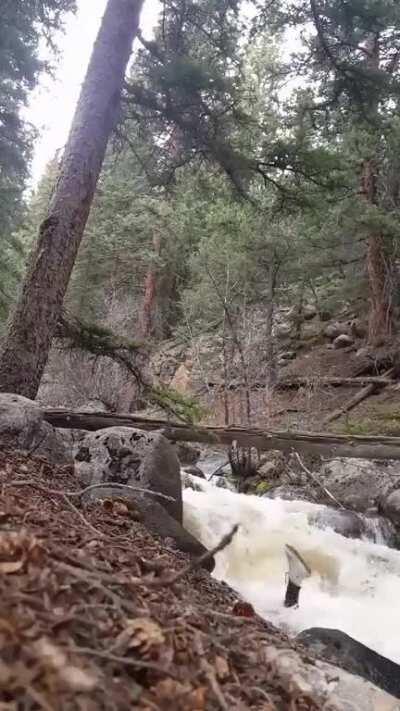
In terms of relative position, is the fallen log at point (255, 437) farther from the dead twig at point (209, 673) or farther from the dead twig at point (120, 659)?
Result: the dead twig at point (120, 659)

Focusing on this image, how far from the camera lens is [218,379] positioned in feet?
64.0

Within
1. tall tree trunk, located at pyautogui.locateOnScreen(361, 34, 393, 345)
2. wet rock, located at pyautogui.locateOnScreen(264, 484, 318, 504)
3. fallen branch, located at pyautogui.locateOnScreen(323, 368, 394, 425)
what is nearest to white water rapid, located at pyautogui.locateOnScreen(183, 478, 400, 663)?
wet rock, located at pyautogui.locateOnScreen(264, 484, 318, 504)

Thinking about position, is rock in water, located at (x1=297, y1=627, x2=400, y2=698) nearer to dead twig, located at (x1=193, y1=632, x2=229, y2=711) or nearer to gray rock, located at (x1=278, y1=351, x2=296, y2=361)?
dead twig, located at (x1=193, y1=632, x2=229, y2=711)

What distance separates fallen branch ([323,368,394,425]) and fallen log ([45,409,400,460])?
6.61m

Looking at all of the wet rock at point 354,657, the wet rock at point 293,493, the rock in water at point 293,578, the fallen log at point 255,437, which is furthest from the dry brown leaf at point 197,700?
the wet rock at point 293,493

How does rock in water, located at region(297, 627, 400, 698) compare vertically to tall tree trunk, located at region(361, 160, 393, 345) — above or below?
below

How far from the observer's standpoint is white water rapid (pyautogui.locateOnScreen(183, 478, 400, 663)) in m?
5.99

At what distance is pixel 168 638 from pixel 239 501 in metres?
7.68

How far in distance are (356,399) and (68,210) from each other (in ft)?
35.1

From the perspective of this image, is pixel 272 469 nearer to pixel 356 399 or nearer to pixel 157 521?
pixel 356 399

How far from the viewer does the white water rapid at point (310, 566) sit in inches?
236

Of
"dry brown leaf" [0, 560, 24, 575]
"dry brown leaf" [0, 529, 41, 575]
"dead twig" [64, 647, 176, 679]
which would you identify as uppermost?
"dry brown leaf" [0, 529, 41, 575]

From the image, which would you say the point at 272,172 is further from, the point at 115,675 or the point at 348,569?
the point at 115,675

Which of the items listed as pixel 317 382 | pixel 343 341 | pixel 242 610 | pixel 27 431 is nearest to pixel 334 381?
pixel 317 382
